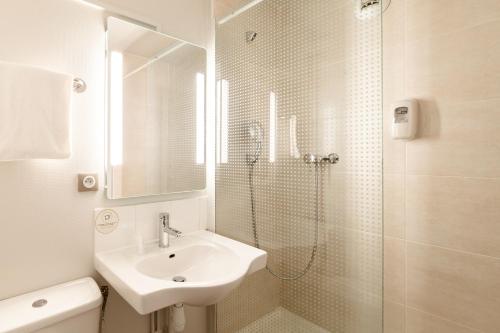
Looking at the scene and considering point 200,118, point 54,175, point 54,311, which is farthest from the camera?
point 200,118

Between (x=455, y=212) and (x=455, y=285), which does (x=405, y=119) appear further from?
(x=455, y=285)

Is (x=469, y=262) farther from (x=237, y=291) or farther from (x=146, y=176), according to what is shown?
(x=146, y=176)

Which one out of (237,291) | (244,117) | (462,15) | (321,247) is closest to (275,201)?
(321,247)

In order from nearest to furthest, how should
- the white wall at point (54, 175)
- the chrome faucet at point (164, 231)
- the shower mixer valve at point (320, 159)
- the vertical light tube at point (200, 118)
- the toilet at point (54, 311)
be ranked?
1. the toilet at point (54, 311)
2. the white wall at point (54, 175)
3. the shower mixer valve at point (320, 159)
4. the chrome faucet at point (164, 231)
5. the vertical light tube at point (200, 118)

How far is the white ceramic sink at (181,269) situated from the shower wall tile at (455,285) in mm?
780

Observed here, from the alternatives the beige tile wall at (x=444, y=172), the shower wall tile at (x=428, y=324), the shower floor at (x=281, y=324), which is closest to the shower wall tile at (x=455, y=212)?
the beige tile wall at (x=444, y=172)

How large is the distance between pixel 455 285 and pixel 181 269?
1305mm

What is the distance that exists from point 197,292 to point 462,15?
1619 mm

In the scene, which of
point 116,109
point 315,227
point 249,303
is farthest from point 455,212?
point 116,109

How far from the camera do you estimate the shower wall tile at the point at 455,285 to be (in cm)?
116

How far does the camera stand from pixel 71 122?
1.17 m

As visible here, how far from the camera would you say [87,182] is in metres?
1.25

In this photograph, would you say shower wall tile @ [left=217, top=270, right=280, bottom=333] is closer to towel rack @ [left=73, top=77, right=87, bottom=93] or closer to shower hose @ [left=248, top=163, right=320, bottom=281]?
shower hose @ [left=248, top=163, right=320, bottom=281]

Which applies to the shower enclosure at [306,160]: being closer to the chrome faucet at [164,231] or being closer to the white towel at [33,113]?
the chrome faucet at [164,231]
